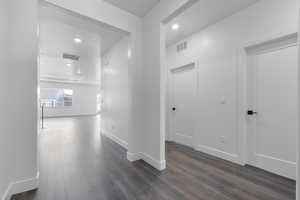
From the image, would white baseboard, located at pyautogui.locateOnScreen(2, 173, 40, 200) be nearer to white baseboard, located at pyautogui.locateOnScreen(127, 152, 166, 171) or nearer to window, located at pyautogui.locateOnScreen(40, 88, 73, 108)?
white baseboard, located at pyautogui.locateOnScreen(127, 152, 166, 171)

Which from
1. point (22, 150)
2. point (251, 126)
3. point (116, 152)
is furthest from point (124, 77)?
point (251, 126)

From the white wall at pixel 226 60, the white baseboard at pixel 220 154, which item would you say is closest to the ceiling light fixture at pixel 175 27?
the white wall at pixel 226 60

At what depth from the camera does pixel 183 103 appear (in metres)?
3.79

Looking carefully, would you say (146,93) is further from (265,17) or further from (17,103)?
(265,17)

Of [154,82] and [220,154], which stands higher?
[154,82]

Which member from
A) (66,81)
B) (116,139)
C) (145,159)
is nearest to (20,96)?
(145,159)

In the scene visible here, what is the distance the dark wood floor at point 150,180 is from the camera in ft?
5.46

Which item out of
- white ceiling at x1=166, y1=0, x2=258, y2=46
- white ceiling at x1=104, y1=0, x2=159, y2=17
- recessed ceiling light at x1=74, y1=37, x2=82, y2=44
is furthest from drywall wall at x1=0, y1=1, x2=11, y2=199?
recessed ceiling light at x1=74, y1=37, x2=82, y2=44

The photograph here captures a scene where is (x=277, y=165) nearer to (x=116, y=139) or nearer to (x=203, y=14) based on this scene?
(x=203, y=14)

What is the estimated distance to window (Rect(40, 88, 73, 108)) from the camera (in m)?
9.33

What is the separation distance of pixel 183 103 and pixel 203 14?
2166mm

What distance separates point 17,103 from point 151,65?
6.85 ft

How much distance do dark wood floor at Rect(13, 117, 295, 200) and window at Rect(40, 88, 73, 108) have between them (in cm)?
845

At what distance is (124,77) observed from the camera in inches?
136
